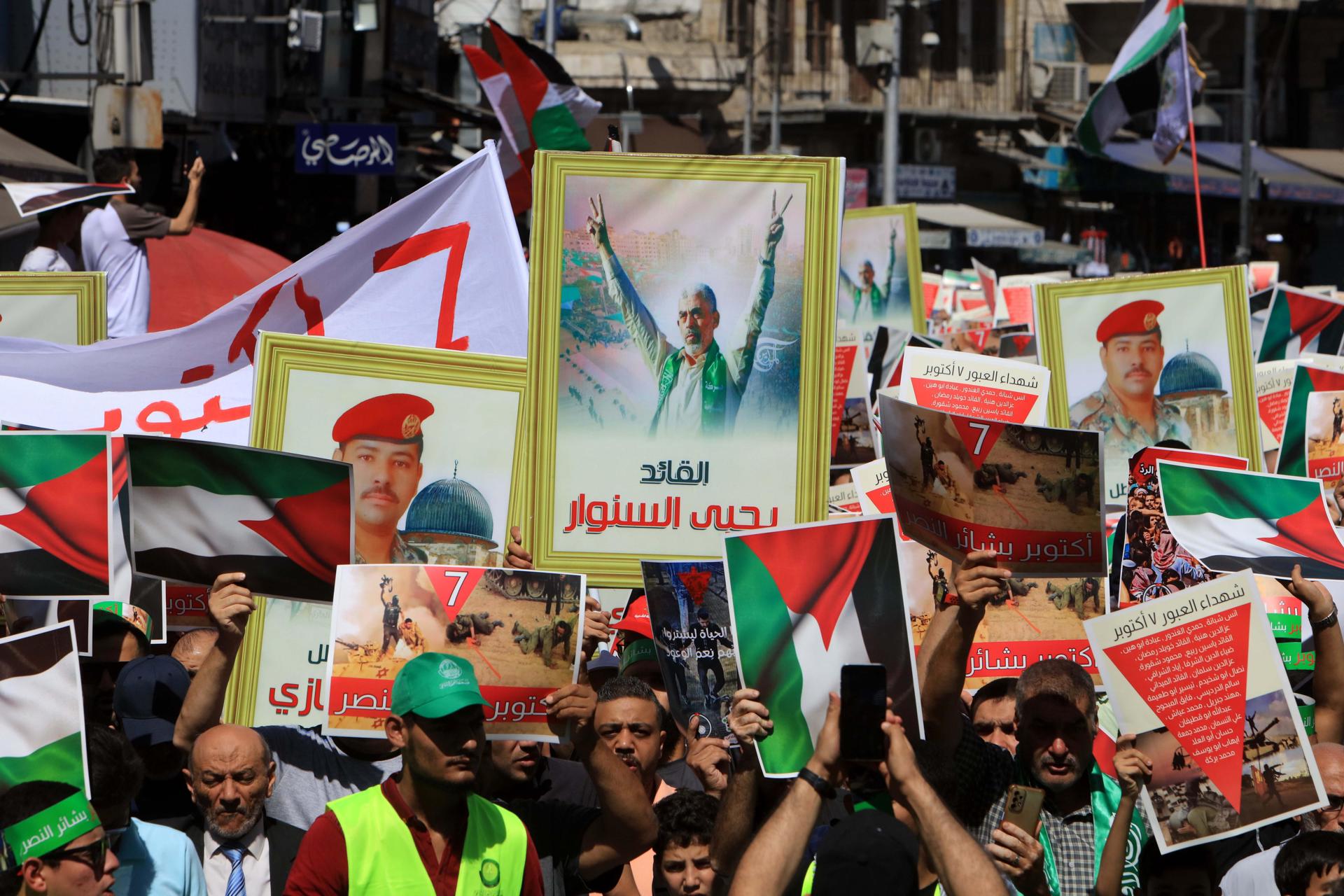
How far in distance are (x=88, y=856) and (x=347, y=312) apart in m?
3.56

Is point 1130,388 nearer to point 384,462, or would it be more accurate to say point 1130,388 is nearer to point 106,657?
point 384,462

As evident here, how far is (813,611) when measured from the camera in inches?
166

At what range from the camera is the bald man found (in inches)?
167

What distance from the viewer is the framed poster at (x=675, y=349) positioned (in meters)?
5.51

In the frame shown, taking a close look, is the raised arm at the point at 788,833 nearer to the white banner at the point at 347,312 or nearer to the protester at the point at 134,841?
the protester at the point at 134,841

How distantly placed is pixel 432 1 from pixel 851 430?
64.3 feet

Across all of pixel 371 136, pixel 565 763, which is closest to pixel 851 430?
pixel 565 763

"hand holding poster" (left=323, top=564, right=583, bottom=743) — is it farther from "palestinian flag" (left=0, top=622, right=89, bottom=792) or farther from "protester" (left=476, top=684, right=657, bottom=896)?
"palestinian flag" (left=0, top=622, right=89, bottom=792)

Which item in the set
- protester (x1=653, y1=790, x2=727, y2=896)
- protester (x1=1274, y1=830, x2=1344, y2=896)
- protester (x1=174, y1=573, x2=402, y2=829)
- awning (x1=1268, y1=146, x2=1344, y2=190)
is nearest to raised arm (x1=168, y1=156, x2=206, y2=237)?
protester (x1=174, y1=573, x2=402, y2=829)

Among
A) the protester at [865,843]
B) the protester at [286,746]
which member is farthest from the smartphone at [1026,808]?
the protester at [286,746]

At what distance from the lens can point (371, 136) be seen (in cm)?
1992

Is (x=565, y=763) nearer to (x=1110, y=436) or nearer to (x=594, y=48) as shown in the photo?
(x=1110, y=436)

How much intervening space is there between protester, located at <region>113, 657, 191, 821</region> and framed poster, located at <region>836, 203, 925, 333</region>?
6.70 m

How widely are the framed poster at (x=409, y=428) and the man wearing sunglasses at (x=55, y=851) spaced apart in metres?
1.92
